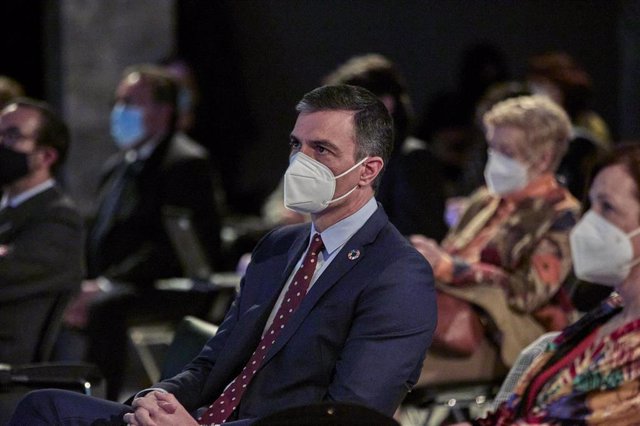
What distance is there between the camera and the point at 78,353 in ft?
20.1

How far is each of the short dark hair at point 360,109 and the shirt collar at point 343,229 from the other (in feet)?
0.32

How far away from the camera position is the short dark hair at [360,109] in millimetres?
3312

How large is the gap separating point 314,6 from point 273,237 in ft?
15.9

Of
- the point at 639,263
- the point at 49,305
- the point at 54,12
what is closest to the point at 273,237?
the point at 639,263

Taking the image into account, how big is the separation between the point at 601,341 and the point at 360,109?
84 cm

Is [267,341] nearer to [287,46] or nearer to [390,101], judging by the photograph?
[390,101]

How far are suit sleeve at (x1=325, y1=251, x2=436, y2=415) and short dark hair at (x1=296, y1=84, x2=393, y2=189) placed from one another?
0.90 ft

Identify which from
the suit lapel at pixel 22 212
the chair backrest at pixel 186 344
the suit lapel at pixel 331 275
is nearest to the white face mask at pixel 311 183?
the suit lapel at pixel 331 275

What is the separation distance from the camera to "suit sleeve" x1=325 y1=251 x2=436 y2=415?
123 inches

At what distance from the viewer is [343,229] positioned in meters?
3.35

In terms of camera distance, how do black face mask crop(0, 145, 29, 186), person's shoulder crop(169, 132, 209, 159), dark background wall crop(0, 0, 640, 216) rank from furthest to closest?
dark background wall crop(0, 0, 640, 216) → person's shoulder crop(169, 132, 209, 159) → black face mask crop(0, 145, 29, 186)

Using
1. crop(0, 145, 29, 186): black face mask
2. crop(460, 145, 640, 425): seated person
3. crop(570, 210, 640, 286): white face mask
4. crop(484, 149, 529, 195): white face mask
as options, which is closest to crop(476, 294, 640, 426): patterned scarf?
crop(460, 145, 640, 425): seated person

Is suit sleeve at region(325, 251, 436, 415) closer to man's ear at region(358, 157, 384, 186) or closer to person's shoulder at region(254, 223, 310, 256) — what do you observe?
man's ear at region(358, 157, 384, 186)

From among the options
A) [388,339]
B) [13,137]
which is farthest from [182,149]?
[388,339]
